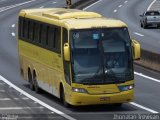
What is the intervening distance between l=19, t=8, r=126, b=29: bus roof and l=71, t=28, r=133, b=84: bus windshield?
0.22 m

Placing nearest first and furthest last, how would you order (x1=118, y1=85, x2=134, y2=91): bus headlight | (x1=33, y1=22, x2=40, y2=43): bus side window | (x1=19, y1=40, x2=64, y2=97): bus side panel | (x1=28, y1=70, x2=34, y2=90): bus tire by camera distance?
1. (x1=118, y1=85, x2=134, y2=91): bus headlight
2. (x1=19, y1=40, x2=64, y2=97): bus side panel
3. (x1=33, y1=22, x2=40, y2=43): bus side window
4. (x1=28, y1=70, x2=34, y2=90): bus tire

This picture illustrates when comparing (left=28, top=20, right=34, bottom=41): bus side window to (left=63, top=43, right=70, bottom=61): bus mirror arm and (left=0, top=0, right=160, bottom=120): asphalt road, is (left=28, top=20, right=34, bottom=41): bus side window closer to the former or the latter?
(left=0, top=0, right=160, bottom=120): asphalt road

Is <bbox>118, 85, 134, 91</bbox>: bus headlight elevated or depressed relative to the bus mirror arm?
depressed

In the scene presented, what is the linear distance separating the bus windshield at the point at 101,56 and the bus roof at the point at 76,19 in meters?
0.22

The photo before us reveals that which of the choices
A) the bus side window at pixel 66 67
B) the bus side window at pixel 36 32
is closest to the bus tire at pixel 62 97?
the bus side window at pixel 66 67

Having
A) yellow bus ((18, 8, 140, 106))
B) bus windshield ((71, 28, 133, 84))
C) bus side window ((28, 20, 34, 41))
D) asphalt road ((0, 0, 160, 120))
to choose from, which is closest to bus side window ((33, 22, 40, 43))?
bus side window ((28, 20, 34, 41))

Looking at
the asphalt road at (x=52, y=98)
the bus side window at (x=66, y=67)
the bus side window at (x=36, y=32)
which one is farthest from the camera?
the bus side window at (x=36, y=32)

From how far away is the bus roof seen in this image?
2350cm

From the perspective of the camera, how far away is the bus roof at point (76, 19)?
23.5 m

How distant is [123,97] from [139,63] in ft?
47.2

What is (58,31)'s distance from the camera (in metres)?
24.6

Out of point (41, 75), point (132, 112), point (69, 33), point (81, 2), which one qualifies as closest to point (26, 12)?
point (41, 75)

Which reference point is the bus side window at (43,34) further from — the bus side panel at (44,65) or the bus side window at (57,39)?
the bus side window at (57,39)

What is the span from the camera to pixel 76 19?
24531 mm
